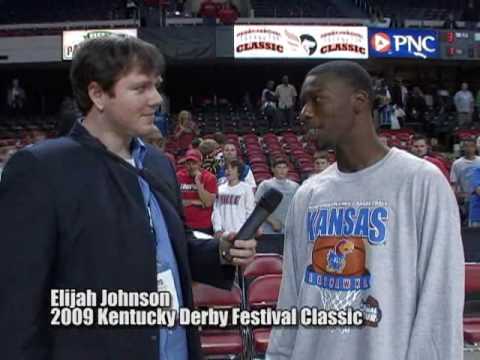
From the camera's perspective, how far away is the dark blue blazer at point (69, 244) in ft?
6.07

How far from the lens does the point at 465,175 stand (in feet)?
28.2

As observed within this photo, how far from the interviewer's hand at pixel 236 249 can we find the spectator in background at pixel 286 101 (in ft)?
55.5

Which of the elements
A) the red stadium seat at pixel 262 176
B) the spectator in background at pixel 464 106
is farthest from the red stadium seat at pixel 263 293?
the spectator in background at pixel 464 106

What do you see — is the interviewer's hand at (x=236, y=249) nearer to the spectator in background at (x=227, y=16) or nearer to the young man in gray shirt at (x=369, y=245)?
the young man in gray shirt at (x=369, y=245)

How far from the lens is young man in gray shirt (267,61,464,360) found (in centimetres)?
199

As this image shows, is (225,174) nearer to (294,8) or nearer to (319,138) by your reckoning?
(319,138)

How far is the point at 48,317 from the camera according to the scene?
1920mm

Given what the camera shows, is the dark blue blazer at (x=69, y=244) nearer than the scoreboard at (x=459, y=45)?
Yes

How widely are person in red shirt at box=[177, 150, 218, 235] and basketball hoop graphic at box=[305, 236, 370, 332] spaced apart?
4339 millimetres

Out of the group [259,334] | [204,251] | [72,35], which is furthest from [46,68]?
[204,251]

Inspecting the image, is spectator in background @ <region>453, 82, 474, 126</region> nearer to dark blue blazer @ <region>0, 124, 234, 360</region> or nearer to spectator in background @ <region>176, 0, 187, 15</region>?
spectator in background @ <region>176, 0, 187, 15</region>

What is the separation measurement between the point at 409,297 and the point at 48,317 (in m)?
0.95

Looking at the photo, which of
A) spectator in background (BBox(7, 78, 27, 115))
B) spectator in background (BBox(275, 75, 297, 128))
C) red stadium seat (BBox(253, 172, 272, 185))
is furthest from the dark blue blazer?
spectator in background (BBox(7, 78, 27, 115))

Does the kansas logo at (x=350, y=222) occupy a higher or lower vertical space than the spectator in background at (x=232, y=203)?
lower
